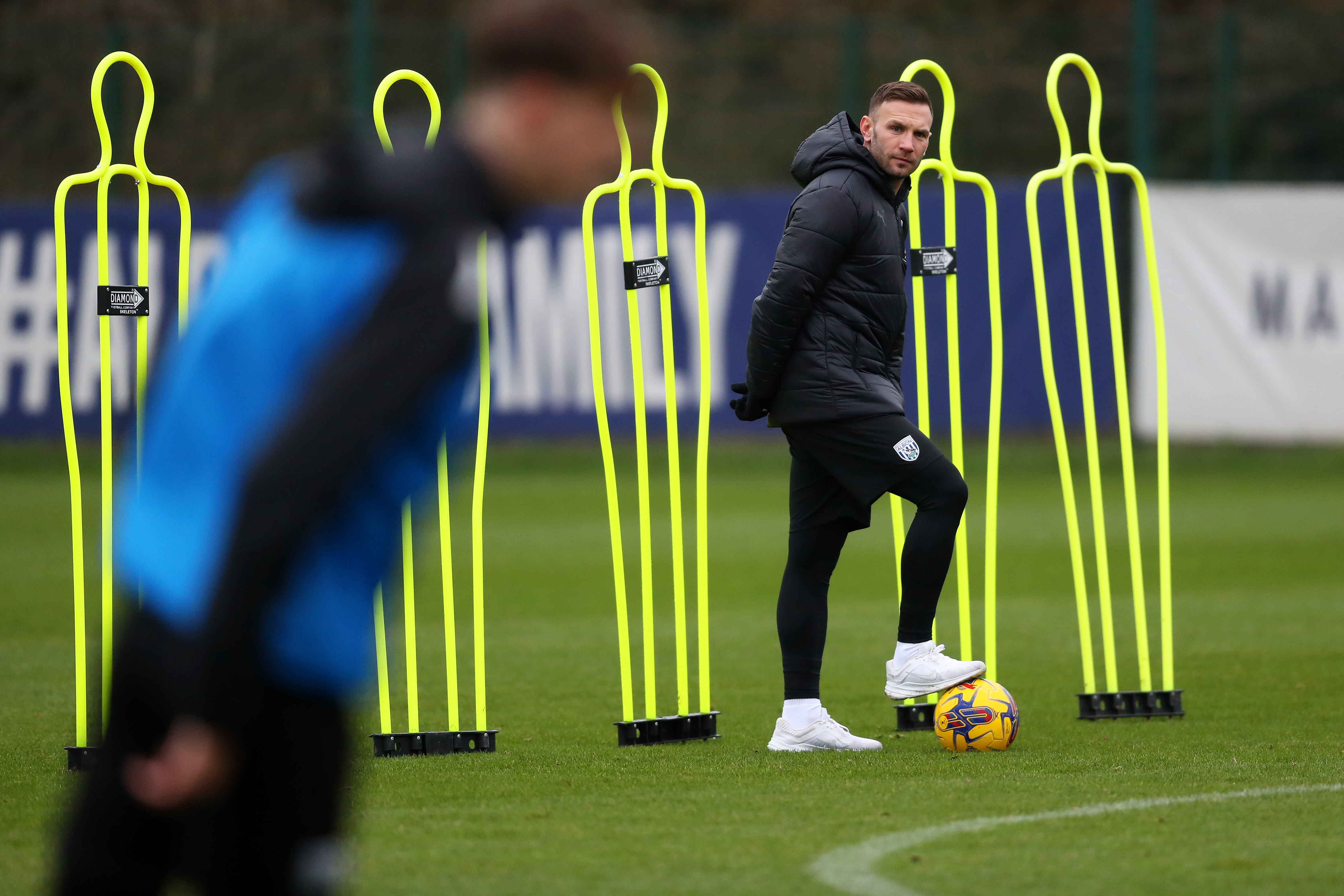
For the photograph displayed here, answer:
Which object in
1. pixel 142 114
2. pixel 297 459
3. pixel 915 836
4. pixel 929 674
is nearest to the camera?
pixel 297 459

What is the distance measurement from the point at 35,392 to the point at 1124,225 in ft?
39.3

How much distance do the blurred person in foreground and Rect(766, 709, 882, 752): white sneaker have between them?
380 centimetres

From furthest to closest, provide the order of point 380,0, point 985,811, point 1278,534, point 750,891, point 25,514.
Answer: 1. point 380,0
2. point 25,514
3. point 1278,534
4. point 985,811
5. point 750,891

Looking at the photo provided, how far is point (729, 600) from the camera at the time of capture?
36.1 feet

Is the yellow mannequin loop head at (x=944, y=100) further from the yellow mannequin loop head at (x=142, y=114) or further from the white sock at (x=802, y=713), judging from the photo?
the yellow mannequin loop head at (x=142, y=114)

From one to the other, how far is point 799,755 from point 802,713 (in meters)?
0.15

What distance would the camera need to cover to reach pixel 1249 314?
18.5 meters

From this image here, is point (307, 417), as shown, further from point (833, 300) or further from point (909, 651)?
point (909, 651)

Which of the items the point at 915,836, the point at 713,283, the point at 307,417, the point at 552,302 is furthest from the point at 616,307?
the point at 307,417

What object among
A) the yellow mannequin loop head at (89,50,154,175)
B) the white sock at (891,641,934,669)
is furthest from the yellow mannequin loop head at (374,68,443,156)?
the white sock at (891,641,934,669)

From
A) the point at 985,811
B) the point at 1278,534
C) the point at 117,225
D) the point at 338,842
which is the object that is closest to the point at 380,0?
the point at 117,225

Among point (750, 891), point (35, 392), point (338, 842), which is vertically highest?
point (35, 392)

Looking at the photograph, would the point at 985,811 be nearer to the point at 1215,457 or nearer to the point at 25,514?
the point at 25,514

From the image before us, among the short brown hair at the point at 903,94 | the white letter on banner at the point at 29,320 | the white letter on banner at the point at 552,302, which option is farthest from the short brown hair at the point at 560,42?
the white letter on banner at the point at 29,320
